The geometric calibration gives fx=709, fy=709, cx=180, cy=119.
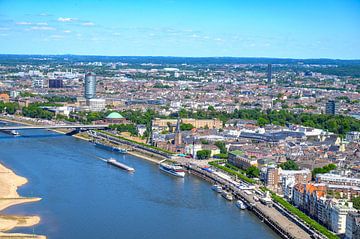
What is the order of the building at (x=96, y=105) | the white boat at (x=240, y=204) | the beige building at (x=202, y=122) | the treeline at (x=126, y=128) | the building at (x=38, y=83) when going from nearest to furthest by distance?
1. the white boat at (x=240, y=204)
2. the treeline at (x=126, y=128)
3. the beige building at (x=202, y=122)
4. the building at (x=96, y=105)
5. the building at (x=38, y=83)

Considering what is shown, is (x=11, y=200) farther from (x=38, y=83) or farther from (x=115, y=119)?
(x=38, y=83)

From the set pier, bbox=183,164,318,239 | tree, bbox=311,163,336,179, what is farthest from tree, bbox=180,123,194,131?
pier, bbox=183,164,318,239

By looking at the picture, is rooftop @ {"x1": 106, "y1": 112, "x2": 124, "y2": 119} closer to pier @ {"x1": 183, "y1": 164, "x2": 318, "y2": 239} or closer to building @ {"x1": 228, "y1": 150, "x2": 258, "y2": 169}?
building @ {"x1": 228, "y1": 150, "x2": 258, "y2": 169}

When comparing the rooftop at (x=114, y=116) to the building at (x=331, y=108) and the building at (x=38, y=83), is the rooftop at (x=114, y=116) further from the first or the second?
the building at (x=38, y=83)

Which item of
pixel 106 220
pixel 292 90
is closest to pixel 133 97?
pixel 292 90

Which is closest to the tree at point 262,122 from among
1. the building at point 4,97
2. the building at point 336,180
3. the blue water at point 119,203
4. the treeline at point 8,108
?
the blue water at point 119,203

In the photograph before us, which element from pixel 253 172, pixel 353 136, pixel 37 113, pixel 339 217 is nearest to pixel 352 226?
pixel 339 217
